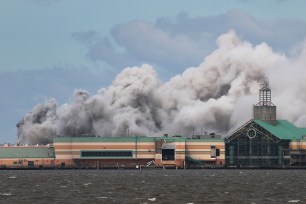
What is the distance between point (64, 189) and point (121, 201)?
28032 mm

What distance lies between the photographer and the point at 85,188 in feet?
468

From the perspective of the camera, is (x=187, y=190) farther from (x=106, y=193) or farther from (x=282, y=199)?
(x=282, y=199)

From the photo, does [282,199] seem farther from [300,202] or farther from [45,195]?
[45,195]

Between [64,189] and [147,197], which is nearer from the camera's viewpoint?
[147,197]

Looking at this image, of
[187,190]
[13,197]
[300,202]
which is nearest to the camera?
[300,202]

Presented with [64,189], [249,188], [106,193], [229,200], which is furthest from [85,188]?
[229,200]

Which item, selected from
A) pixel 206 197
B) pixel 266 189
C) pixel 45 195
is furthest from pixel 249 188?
pixel 45 195

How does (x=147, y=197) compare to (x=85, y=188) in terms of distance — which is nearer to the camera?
(x=147, y=197)

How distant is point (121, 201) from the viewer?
369ft

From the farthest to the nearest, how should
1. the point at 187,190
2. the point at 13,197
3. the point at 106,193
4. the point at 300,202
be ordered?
the point at 187,190, the point at 106,193, the point at 13,197, the point at 300,202

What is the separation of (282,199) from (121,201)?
19.7 metres

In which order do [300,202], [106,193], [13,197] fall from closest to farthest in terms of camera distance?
[300,202] < [13,197] < [106,193]

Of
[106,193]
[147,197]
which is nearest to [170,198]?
[147,197]

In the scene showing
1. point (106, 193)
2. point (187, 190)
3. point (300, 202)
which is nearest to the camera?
point (300, 202)
